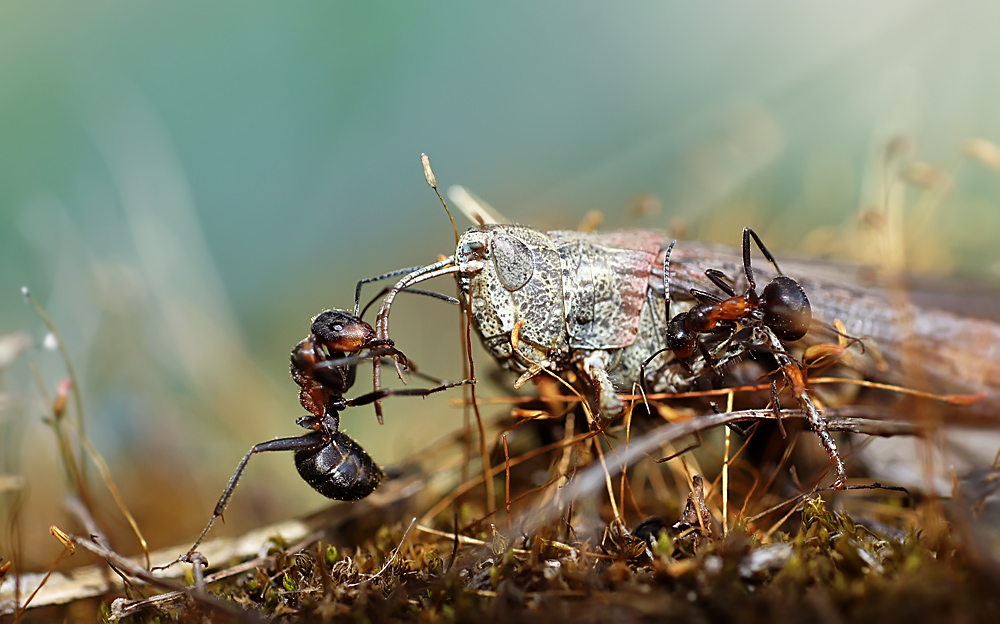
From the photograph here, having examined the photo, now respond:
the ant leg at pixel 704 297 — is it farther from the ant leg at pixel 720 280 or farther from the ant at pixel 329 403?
the ant at pixel 329 403

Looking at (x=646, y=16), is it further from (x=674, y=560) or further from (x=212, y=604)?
(x=212, y=604)

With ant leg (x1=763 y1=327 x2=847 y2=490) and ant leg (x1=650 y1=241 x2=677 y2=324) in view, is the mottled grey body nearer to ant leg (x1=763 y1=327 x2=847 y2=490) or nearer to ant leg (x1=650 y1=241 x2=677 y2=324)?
ant leg (x1=650 y1=241 x2=677 y2=324)

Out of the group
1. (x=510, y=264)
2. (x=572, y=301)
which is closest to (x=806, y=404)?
(x=572, y=301)

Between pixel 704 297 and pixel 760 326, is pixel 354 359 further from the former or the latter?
pixel 760 326

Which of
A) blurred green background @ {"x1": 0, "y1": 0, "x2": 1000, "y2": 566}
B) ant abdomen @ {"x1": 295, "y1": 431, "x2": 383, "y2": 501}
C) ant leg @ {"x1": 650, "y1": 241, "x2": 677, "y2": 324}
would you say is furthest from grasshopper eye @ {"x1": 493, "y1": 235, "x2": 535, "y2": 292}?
blurred green background @ {"x1": 0, "y1": 0, "x2": 1000, "y2": 566}

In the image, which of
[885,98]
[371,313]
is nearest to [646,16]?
[885,98]

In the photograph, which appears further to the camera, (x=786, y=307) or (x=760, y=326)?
(x=760, y=326)

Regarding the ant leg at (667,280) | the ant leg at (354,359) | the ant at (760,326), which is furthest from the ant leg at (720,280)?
the ant leg at (354,359)
